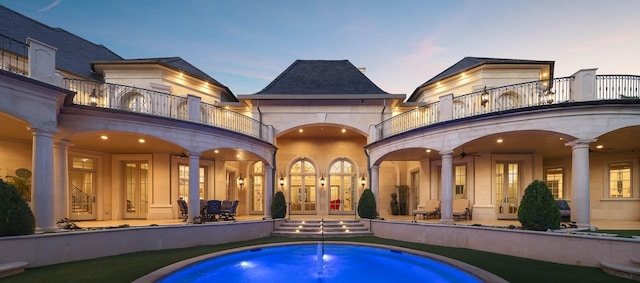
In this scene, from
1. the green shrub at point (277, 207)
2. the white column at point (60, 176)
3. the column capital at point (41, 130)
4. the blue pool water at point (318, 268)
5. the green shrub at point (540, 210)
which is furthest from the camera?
the green shrub at point (277, 207)

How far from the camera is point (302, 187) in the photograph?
2028cm

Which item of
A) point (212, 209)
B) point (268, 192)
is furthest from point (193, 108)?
point (268, 192)

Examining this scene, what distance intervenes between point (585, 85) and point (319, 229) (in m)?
10.9

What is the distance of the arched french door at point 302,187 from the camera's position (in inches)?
794

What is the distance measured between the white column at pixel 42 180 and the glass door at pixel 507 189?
17.3 m

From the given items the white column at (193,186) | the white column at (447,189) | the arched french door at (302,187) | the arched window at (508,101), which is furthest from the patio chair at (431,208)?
the white column at (193,186)

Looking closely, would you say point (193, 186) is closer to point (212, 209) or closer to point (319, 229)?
point (212, 209)

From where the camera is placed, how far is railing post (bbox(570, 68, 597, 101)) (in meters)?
9.82

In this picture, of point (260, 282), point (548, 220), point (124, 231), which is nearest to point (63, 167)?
point (124, 231)

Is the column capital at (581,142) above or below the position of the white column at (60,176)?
above

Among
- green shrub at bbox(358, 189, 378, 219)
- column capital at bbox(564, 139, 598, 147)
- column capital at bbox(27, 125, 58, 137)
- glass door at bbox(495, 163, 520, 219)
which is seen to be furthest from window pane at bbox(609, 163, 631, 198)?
column capital at bbox(27, 125, 58, 137)

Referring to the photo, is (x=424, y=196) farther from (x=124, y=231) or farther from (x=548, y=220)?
(x=124, y=231)

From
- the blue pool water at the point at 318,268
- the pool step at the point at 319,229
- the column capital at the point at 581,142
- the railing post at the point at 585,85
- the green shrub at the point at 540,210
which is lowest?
the pool step at the point at 319,229

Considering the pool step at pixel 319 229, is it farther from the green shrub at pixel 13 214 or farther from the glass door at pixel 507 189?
the green shrub at pixel 13 214
